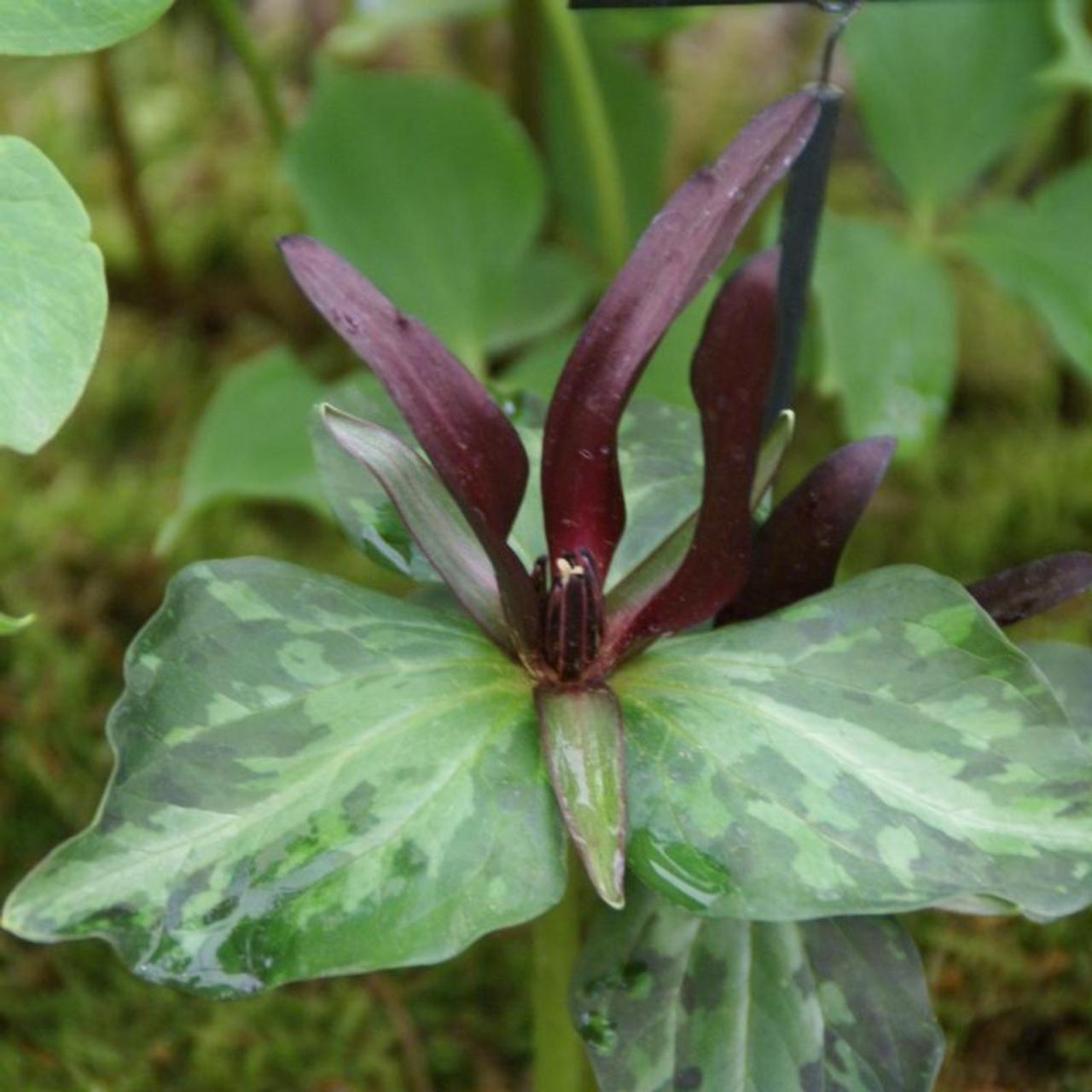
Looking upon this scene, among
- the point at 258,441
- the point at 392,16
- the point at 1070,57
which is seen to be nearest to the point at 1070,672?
the point at 1070,57

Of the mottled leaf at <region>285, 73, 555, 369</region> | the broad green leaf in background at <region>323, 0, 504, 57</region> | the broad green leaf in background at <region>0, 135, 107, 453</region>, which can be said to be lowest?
the mottled leaf at <region>285, 73, 555, 369</region>

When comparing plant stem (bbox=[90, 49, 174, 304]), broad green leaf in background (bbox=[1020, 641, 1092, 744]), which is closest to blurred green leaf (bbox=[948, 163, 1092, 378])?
broad green leaf in background (bbox=[1020, 641, 1092, 744])

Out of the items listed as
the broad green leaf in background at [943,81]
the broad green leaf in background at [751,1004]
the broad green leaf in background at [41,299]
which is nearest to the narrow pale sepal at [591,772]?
the broad green leaf in background at [751,1004]

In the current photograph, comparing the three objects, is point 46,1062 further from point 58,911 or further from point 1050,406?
point 1050,406

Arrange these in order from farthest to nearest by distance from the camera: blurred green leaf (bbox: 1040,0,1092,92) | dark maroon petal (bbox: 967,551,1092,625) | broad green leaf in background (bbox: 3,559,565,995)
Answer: blurred green leaf (bbox: 1040,0,1092,92) < dark maroon petal (bbox: 967,551,1092,625) < broad green leaf in background (bbox: 3,559,565,995)

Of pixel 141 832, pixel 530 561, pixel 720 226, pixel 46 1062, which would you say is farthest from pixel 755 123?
pixel 46 1062

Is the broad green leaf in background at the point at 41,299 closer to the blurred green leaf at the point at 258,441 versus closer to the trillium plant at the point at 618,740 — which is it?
the trillium plant at the point at 618,740

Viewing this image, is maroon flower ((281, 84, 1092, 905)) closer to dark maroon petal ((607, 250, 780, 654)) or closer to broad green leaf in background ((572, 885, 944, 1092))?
dark maroon petal ((607, 250, 780, 654))
